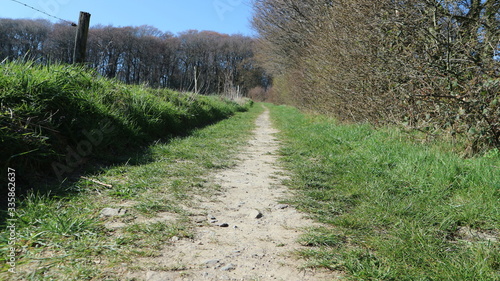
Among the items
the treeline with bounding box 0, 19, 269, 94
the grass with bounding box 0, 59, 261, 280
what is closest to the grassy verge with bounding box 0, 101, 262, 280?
the grass with bounding box 0, 59, 261, 280

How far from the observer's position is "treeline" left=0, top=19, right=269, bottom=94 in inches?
644

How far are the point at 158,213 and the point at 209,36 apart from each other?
54387 mm

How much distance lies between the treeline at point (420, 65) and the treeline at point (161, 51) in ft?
27.4

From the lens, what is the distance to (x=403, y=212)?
248 centimetres

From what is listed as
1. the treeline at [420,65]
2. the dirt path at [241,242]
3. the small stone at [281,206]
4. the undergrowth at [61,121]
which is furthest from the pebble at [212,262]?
the treeline at [420,65]

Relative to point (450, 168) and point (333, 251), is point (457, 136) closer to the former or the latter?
point (450, 168)

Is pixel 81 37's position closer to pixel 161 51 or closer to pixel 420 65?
pixel 420 65

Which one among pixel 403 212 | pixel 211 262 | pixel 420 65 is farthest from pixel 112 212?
pixel 420 65

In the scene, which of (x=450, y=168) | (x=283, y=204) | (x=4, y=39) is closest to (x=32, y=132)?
(x=283, y=204)

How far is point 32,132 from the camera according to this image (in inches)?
118

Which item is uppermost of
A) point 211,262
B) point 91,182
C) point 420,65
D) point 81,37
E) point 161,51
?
point 161,51

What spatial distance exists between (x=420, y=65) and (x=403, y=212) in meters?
3.16

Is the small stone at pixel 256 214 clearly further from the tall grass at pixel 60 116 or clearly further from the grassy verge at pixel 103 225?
the tall grass at pixel 60 116

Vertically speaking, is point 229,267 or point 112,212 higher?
point 229,267
